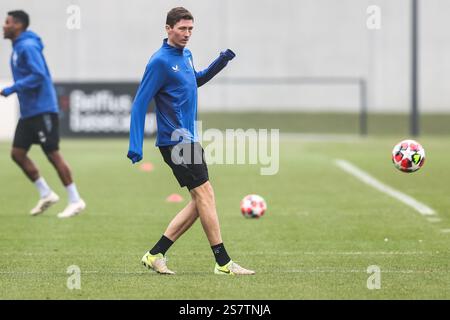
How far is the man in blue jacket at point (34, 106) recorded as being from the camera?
14547 mm

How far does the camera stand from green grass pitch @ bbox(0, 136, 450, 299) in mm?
9055

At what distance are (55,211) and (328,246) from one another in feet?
16.0

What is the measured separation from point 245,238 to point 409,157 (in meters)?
1.91

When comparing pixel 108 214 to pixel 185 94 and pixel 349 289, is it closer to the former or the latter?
pixel 185 94

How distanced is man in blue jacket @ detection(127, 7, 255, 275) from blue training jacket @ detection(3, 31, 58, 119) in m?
4.76

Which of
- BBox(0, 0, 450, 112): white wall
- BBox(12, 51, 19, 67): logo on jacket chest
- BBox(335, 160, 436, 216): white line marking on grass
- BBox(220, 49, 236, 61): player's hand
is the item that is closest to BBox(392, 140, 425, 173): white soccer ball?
BBox(220, 49, 236, 61): player's hand

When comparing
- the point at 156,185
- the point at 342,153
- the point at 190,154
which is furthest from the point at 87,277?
the point at 342,153

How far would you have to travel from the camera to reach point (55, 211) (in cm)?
1547

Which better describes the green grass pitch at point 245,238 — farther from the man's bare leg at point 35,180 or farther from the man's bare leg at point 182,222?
the man's bare leg at point 182,222

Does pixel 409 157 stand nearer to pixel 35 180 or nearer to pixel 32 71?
pixel 32 71

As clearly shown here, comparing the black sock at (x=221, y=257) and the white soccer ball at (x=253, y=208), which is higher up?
the black sock at (x=221, y=257)

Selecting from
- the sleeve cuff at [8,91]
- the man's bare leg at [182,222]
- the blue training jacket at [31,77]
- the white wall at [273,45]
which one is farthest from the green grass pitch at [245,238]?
the white wall at [273,45]

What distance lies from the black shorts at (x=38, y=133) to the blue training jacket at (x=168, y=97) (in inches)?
201

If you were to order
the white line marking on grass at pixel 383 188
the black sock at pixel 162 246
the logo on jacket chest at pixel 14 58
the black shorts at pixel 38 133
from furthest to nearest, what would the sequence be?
1. the white line marking on grass at pixel 383 188
2. the black shorts at pixel 38 133
3. the logo on jacket chest at pixel 14 58
4. the black sock at pixel 162 246
